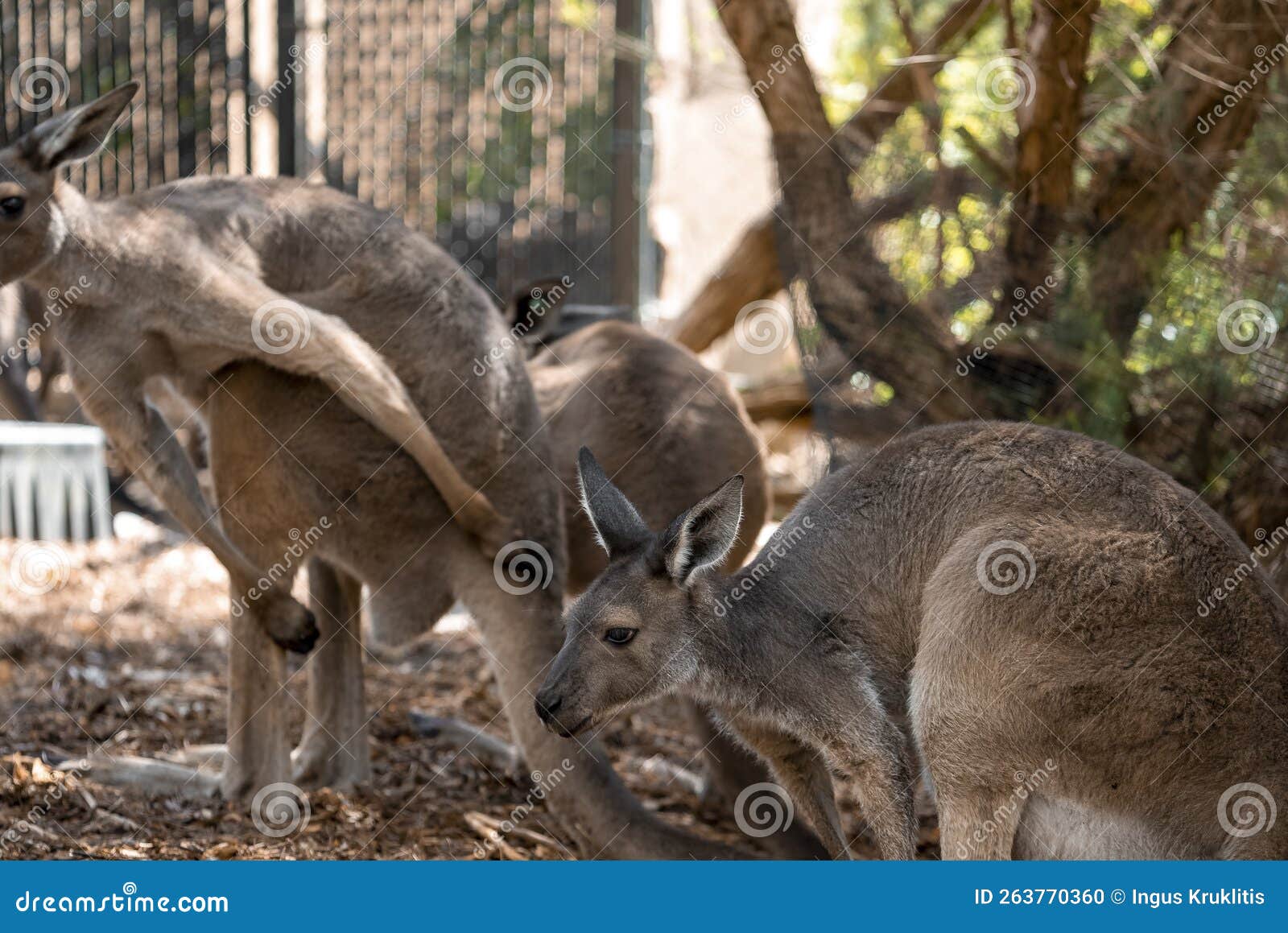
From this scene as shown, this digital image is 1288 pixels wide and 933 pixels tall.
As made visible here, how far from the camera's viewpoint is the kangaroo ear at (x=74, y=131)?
4230 millimetres

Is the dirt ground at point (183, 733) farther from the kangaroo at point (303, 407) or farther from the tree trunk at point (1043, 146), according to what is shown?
the tree trunk at point (1043, 146)

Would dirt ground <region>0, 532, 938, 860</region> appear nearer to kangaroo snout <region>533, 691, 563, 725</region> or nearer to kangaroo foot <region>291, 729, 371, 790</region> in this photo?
kangaroo foot <region>291, 729, 371, 790</region>

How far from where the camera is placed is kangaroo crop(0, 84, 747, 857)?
436 centimetres

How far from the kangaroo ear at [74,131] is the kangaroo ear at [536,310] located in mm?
2280

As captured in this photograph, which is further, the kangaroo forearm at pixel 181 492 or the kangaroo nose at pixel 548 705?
the kangaroo forearm at pixel 181 492

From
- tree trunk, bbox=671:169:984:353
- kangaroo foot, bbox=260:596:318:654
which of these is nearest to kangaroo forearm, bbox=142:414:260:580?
kangaroo foot, bbox=260:596:318:654

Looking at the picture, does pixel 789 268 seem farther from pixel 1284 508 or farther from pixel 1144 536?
pixel 1144 536

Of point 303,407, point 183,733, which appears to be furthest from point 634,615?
point 183,733

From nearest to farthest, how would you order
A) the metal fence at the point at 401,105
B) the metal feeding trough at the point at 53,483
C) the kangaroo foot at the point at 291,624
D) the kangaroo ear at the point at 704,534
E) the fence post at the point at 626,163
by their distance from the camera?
1. the kangaroo ear at the point at 704,534
2. the kangaroo foot at the point at 291,624
3. the metal feeding trough at the point at 53,483
4. the metal fence at the point at 401,105
5. the fence post at the point at 626,163

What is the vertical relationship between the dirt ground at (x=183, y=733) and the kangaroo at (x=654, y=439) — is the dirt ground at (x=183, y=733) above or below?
below

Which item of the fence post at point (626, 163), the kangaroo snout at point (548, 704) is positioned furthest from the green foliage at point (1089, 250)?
the fence post at point (626, 163)

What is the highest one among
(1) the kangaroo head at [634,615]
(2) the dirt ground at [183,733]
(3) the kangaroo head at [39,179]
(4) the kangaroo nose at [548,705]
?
(3) the kangaroo head at [39,179]

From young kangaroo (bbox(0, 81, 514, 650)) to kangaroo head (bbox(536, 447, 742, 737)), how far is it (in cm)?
99

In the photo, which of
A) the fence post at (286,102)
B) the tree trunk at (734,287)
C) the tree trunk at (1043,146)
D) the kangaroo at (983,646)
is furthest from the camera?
the fence post at (286,102)
